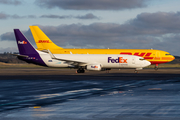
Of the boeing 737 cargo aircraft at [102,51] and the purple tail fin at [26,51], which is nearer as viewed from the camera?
the purple tail fin at [26,51]

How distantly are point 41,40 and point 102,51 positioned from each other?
18.2 meters

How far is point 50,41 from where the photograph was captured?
75.5 m

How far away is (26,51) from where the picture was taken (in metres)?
55.2

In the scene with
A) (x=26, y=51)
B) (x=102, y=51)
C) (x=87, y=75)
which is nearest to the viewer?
(x=87, y=75)

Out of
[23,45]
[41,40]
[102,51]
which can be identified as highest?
[41,40]

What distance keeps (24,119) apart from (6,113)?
1.54m

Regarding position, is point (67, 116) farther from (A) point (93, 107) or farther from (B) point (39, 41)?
(B) point (39, 41)

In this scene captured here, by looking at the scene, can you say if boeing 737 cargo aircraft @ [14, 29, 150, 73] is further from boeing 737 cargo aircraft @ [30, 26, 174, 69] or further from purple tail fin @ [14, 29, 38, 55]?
boeing 737 cargo aircraft @ [30, 26, 174, 69]

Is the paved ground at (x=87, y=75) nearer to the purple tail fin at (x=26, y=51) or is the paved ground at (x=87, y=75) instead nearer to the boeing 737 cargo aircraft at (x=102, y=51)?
the purple tail fin at (x=26, y=51)

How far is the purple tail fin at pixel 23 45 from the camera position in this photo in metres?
55.0

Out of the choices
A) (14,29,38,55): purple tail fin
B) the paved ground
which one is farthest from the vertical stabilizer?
the paved ground

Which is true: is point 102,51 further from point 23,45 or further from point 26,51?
point 23,45

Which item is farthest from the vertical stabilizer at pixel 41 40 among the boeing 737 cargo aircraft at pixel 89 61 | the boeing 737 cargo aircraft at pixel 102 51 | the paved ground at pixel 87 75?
the paved ground at pixel 87 75

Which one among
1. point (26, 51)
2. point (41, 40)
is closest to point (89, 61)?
point (26, 51)
